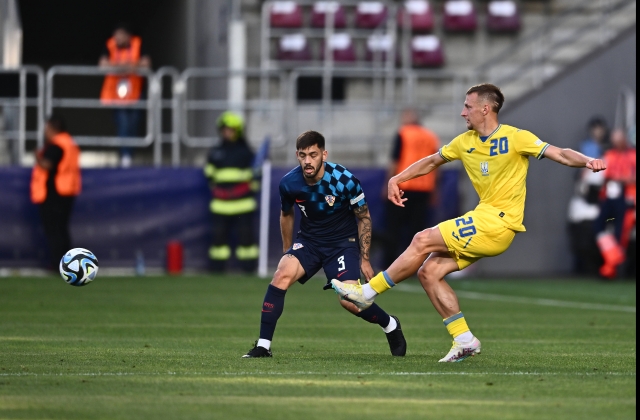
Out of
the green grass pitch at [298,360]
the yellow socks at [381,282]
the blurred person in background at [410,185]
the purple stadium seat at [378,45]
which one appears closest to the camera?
the green grass pitch at [298,360]

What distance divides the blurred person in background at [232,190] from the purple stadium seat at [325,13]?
5.06 m

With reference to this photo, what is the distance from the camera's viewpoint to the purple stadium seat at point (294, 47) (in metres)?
24.2

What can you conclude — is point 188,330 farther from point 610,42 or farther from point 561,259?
point 610,42

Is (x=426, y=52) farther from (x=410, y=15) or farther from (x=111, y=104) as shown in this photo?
(x=111, y=104)

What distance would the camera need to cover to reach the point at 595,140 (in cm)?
2145

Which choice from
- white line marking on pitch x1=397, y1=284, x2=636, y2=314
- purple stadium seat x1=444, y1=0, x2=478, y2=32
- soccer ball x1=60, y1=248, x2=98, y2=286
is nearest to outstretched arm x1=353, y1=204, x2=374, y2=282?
soccer ball x1=60, y1=248, x2=98, y2=286

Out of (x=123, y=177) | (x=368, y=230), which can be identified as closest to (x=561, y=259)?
(x=123, y=177)

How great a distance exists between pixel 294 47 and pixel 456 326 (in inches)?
612

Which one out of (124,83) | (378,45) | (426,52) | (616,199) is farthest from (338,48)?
(616,199)

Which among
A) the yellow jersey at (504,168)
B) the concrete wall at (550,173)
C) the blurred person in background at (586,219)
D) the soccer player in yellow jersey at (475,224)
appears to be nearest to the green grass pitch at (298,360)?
the soccer player in yellow jersey at (475,224)

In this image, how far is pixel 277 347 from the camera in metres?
10.5

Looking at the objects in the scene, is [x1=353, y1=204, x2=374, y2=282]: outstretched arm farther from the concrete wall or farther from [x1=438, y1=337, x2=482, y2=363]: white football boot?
the concrete wall

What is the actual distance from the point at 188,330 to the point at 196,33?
15.8 meters

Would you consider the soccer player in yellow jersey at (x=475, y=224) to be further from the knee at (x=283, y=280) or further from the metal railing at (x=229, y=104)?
the metal railing at (x=229, y=104)
